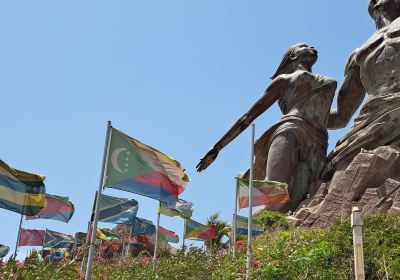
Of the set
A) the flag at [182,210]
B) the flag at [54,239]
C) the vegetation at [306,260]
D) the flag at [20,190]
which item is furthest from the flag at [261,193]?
the flag at [54,239]

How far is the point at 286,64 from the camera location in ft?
53.9

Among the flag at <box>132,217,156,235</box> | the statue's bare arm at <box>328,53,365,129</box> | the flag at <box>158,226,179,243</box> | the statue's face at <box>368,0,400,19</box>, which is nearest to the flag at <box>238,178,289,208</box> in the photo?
the statue's bare arm at <box>328,53,365,129</box>

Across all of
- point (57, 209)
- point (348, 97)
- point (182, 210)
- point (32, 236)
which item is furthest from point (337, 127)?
point (32, 236)

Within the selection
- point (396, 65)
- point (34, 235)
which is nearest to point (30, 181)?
point (396, 65)

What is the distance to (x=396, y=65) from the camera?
14195mm

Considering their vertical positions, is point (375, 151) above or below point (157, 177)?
above

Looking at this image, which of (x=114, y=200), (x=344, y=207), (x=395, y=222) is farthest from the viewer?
(x=114, y=200)

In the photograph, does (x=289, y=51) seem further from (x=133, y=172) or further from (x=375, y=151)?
(x=133, y=172)

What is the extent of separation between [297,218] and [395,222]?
2747 mm

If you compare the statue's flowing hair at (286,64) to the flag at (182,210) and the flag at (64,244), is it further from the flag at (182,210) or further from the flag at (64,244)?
the flag at (64,244)

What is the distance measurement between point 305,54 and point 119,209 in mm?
6491

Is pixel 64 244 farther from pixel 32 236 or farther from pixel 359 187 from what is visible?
pixel 359 187

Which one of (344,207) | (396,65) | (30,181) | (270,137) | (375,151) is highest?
(396,65)

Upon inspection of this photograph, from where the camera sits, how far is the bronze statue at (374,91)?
13430 mm
